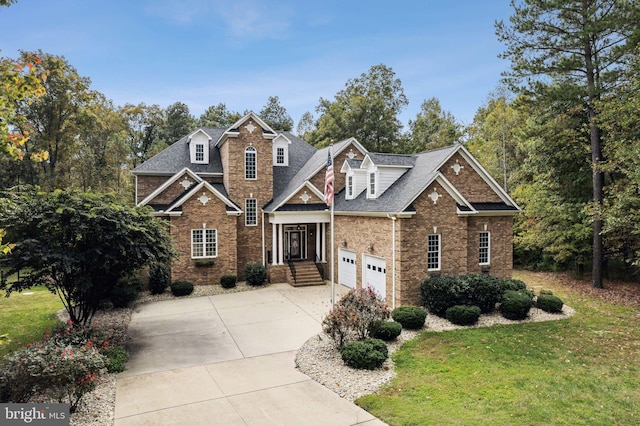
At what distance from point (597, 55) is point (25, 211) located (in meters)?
26.3

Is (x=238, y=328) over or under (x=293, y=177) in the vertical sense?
under

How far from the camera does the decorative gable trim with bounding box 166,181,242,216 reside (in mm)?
20344

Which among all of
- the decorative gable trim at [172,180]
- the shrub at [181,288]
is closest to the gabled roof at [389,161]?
the decorative gable trim at [172,180]

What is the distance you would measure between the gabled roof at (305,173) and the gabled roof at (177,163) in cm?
436

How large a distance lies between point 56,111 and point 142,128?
681 inches

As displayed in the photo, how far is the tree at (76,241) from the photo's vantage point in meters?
10.4

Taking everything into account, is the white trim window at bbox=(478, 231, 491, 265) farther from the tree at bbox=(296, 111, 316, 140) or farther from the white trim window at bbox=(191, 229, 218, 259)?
the tree at bbox=(296, 111, 316, 140)

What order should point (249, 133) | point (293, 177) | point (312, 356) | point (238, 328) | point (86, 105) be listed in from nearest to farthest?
point (312, 356), point (238, 328), point (249, 133), point (293, 177), point (86, 105)

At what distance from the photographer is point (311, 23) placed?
18703 mm

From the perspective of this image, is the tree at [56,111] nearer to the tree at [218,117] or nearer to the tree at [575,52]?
the tree at [218,117]

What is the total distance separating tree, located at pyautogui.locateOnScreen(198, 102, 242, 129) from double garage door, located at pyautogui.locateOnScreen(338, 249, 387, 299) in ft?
121

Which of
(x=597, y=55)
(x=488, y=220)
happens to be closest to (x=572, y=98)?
(x=597, y=55)

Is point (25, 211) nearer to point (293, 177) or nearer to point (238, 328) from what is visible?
point (238, 328)

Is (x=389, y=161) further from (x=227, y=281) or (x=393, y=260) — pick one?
(x=227, y=281)
